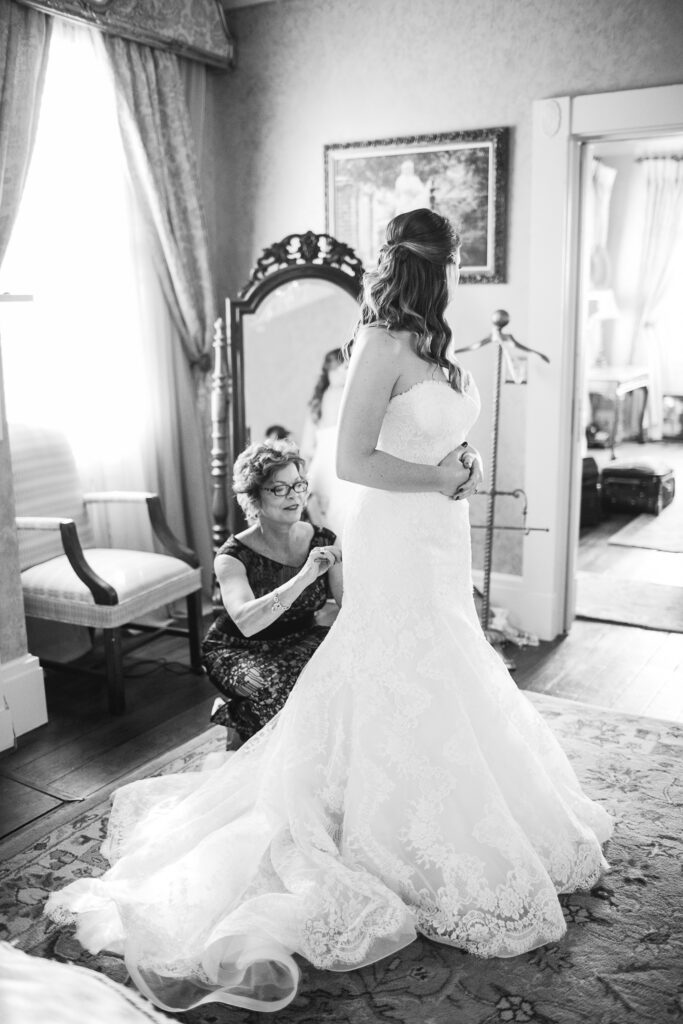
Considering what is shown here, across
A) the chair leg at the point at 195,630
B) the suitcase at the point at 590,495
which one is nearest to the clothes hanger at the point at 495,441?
the chair leg at the point at 195,630

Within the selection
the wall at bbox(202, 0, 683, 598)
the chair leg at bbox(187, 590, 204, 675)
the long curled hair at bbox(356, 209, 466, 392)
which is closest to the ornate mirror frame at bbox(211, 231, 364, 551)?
the chair leg at bbox(187, 590, 204, 675)

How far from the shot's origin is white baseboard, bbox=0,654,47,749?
346 centimetres

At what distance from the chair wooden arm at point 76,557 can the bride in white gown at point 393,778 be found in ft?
4.00

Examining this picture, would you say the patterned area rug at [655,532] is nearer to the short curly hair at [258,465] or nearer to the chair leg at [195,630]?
the chair leg at [195,630]

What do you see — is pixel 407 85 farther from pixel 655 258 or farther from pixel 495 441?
pixel 655 258

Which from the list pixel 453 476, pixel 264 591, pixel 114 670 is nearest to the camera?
pixel 453 476

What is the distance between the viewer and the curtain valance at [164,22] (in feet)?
12.6

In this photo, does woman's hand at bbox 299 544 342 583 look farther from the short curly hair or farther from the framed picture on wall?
Answer: the framed picture on wall

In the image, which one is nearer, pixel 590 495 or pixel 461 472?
pixel 461 472

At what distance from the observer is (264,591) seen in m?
2.94

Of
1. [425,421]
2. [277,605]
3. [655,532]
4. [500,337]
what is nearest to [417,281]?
[425,421]

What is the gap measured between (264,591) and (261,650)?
0.19 m

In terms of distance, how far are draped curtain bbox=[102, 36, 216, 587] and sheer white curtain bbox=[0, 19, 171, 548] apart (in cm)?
6

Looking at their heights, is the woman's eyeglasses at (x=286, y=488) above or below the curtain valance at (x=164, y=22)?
below
